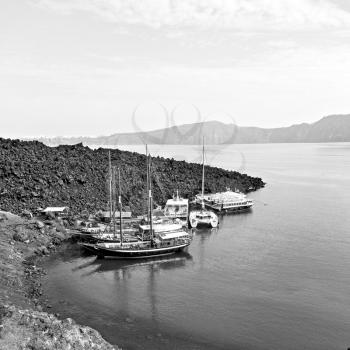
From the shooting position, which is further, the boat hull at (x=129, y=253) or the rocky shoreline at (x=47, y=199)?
the boat hull at (x=129, y=253)

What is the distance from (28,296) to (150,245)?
2191 cm

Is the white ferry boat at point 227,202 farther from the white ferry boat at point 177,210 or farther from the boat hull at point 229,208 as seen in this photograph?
the white ferry boat at point 177,210

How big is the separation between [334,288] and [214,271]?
612 inches

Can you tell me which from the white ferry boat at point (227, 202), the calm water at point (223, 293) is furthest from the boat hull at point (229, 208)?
the calm water at point (223, 293)

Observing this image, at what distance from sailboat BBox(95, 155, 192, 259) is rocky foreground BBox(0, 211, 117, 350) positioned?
9777 mm

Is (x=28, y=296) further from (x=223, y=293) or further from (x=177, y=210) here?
(x=177, y=210)

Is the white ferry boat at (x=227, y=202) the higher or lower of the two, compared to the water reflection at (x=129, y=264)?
higher

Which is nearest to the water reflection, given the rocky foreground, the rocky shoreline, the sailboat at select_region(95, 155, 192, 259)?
the sailboat at select_region(95, 155, 192, 259)

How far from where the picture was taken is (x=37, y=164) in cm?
8900

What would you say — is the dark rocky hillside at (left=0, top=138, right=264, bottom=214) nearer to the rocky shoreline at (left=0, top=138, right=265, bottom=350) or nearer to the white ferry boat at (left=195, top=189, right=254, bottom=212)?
the rocky shoreline at (left=0, top=138, right=265, bottom=350)

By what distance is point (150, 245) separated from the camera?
6094 centimetres

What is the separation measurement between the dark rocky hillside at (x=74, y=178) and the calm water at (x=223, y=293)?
21.9 metres

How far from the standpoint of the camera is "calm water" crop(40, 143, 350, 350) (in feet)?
122

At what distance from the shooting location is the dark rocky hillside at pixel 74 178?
79062 mm
